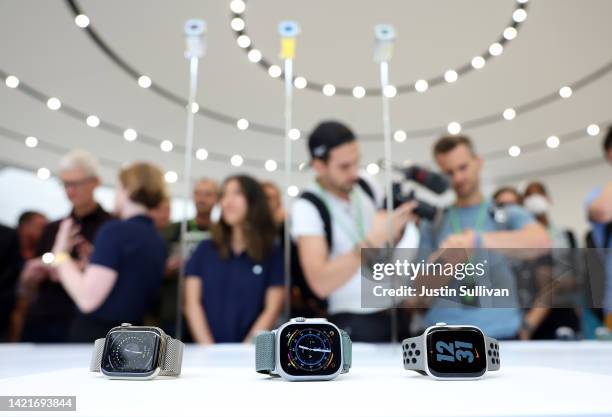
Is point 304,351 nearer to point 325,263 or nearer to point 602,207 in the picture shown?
point 325,263

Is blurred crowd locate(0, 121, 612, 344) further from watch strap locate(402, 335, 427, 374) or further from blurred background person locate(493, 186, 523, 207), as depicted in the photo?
watch strap locate(402, 335, 427, 374)

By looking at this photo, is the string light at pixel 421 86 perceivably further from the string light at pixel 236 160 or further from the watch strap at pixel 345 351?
the watch strap at pixel 345 351

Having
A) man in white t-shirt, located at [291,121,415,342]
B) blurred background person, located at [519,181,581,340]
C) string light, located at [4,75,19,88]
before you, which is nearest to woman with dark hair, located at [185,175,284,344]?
man in white t-shirt, located at [291,121,415,342]

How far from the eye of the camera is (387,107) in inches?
111

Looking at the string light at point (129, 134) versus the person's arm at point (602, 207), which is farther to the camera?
the string light at point (129, 134)

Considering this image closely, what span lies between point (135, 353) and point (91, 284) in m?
1.04

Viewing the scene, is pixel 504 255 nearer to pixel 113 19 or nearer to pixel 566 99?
pixel 566 99

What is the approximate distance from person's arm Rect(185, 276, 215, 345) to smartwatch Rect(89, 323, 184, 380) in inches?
47.7

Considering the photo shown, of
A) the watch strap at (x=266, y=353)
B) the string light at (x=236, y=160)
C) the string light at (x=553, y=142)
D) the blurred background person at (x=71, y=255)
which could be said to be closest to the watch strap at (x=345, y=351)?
the watch strap at (x=266, y=353)

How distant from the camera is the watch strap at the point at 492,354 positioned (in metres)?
0.79

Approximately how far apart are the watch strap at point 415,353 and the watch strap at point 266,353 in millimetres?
218

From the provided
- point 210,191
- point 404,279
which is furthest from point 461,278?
point 210,191

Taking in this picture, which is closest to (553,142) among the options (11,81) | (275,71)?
(275,71)

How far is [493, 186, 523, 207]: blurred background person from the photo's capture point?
2517 mm
